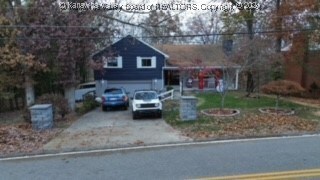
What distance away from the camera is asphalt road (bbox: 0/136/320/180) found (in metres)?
6.92

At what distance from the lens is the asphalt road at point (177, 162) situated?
22.7 ft

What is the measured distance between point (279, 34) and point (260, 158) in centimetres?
Answer: 2048

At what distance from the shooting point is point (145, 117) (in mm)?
17406

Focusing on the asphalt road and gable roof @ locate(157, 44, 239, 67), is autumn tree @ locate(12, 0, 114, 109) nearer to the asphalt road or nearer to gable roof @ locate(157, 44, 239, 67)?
the asphalt road

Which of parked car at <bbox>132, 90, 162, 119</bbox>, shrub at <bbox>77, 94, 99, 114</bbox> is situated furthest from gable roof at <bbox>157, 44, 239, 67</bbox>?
parked car at <bbox>132, 90, 162, 119</bbox>

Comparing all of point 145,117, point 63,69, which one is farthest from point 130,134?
point 63,69

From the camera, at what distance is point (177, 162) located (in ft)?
25.4

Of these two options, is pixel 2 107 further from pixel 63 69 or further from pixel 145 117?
pixel 145 117

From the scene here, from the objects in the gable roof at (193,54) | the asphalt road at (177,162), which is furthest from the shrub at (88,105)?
the asphalt road at (177,162)

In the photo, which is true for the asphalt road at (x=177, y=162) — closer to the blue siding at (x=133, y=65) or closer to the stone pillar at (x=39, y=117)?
the stone pillar at (x=39, y=117)

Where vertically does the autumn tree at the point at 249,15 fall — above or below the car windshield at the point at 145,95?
above

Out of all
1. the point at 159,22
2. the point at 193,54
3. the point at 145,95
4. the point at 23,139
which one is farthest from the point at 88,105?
the point at 193,54

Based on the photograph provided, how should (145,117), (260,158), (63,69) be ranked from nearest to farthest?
(260,158)
(145,117)
(63,69)

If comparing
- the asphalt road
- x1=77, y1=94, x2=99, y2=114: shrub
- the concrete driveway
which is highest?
the asphalt road
